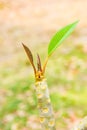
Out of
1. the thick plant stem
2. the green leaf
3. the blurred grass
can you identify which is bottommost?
the thick plant stem

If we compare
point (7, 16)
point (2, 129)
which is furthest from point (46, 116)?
point (7, 16)

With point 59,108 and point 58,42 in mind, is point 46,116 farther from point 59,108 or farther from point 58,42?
point 59,108

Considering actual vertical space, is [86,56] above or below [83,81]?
above

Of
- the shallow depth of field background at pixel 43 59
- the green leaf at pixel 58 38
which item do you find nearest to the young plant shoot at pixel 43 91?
the green leaf at pixel 58 38

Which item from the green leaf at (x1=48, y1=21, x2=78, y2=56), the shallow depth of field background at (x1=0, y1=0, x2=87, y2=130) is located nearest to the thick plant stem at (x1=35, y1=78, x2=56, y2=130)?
the green leaf at (x1=48, y1=21, x2=78, y2=56)

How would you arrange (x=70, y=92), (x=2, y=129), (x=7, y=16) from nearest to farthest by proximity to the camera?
(x=2, y=129)
(x=70, y=92)
(x=7, y=16)

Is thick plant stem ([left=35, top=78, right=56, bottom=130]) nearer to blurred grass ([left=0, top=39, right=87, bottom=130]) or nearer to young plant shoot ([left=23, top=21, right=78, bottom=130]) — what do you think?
young plant shoot ([left=23, top=21, right=78, bottom=130])
